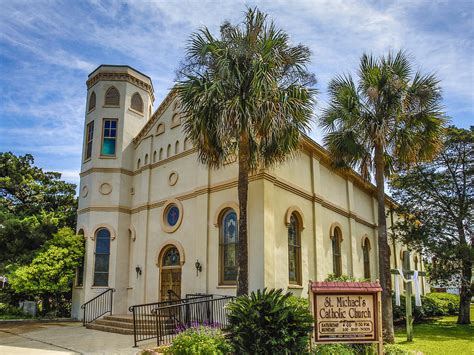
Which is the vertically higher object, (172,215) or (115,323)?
(172,215)

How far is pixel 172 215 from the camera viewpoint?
18.1 meters

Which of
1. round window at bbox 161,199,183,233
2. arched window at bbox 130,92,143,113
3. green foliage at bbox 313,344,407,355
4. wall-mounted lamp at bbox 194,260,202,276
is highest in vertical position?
arched window at bbox 130,92,143,113

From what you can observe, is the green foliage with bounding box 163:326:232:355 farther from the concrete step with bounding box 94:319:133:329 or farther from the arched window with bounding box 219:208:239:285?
the concrete step with bounding box 94:319:133:329

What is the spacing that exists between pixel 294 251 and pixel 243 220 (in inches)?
195

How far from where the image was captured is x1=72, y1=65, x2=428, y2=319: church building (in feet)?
50.1

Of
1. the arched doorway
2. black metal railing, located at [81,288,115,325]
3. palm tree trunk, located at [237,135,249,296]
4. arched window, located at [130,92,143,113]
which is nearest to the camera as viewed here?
palm tree trunk, located at [237,135,249,296]

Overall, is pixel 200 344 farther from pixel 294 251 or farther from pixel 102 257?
pixel 102 257

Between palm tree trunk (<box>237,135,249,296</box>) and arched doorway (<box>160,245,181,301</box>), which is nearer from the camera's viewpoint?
palm tree trunk (<box>237,135,249,296</box>)

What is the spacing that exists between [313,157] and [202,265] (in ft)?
22.0

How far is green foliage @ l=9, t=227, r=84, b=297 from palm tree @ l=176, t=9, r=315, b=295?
9.73 metres

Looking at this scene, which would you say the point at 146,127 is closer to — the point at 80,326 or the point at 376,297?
the point at 80,326

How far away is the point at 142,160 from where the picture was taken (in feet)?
67.5

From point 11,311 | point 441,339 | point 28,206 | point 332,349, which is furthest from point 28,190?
point 441,339

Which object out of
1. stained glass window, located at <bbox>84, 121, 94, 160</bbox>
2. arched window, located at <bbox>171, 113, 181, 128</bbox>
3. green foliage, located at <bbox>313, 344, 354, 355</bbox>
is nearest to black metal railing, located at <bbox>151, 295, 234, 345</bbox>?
green foliage, located at <bbox>313, 344, 354, 355</bbox>
